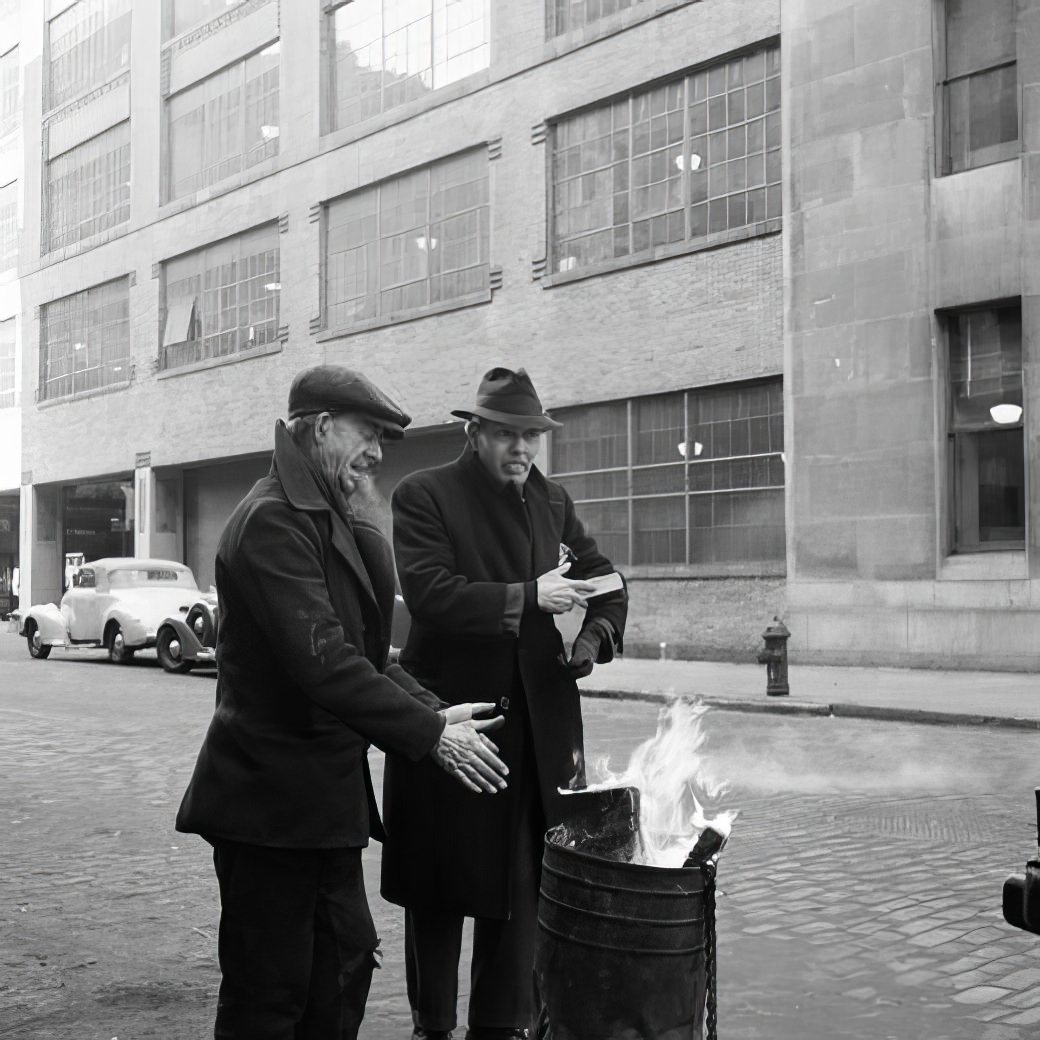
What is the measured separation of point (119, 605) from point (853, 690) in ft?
40.5

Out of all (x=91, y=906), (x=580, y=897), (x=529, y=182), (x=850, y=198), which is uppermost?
(x=529, y=182)

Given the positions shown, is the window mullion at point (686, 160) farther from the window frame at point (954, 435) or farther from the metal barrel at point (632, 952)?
the metal barrel at point (632, 952)

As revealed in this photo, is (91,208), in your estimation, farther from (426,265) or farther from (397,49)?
(426,265)

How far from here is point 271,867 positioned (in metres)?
3.27

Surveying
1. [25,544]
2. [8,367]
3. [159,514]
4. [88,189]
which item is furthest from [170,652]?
[8,367]

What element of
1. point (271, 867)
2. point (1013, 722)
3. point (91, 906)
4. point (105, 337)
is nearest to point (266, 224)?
point (105, 337)

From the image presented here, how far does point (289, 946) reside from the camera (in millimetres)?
3246

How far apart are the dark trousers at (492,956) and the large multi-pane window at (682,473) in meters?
17.0

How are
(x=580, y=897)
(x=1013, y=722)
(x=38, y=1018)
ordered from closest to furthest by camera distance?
(x=580, y=897) → (x=38, y=1018) → (x=1013, y=722)

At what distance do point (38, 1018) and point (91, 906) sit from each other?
1600mm

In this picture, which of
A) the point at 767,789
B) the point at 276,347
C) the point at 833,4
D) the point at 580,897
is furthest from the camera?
the point at 276,347

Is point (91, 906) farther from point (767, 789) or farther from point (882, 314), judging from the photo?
point (882, 314)

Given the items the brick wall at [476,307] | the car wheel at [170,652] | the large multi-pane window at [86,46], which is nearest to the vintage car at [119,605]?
the car wheel at [170,652]

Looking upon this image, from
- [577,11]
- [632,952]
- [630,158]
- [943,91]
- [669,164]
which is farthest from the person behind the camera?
[577,11]
